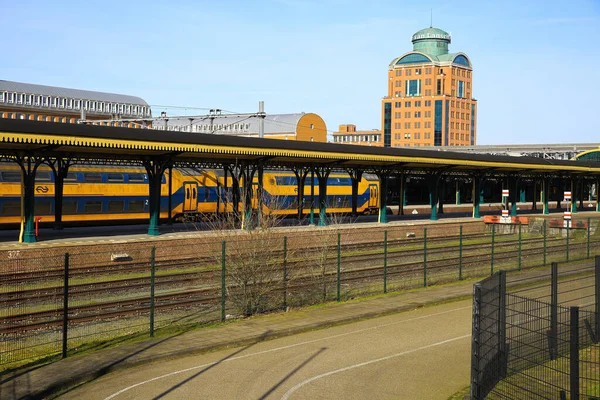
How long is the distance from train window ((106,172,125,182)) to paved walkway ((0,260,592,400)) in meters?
19.4

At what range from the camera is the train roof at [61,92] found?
102 m

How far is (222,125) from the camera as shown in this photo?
87500 millimetres

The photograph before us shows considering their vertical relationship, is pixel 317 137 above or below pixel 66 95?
below

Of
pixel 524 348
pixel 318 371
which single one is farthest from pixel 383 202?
pixel 524 348

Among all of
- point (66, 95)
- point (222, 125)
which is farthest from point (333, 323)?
point (66, 95)

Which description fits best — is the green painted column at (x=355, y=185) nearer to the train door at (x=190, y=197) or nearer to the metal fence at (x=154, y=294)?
the train door at (x=190, y=197)

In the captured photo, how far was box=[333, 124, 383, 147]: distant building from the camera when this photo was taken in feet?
523

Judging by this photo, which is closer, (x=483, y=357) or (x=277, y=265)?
(x=483, y=357)

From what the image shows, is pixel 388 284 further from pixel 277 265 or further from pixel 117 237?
pixel 117 237

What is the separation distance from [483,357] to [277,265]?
10.6 m

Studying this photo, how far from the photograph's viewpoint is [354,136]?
543ft

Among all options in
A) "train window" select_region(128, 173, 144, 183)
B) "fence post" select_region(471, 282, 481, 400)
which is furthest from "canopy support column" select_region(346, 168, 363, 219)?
"fence post" select_region(471, 282, 481, 400)

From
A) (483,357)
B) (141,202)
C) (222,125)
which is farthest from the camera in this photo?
(222,125)

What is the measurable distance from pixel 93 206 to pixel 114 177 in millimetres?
1971
